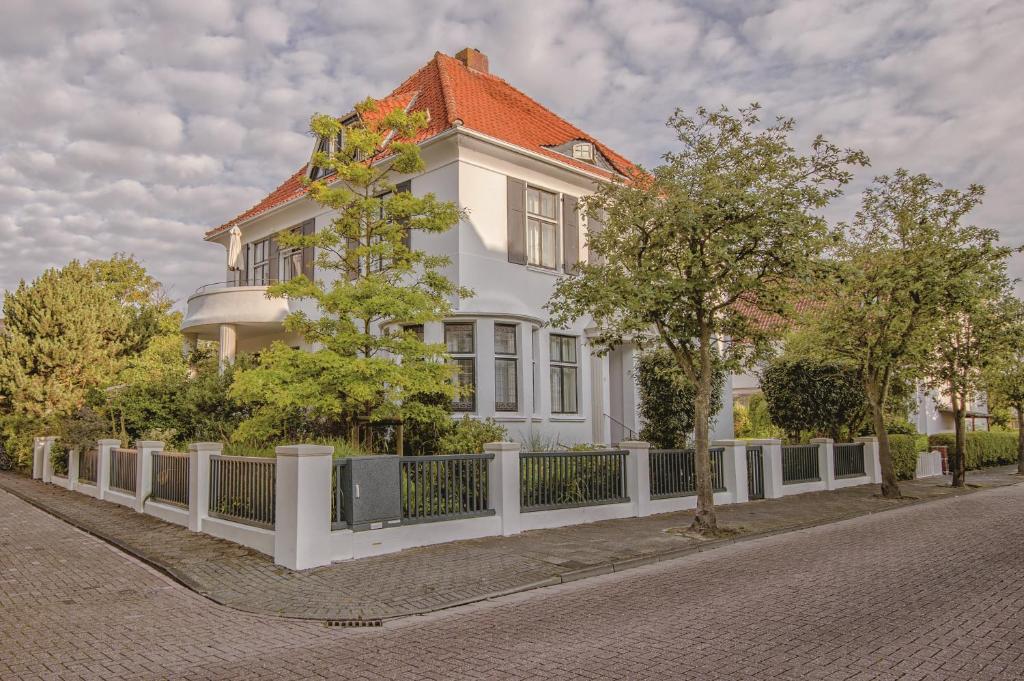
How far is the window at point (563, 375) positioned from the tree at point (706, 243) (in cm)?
539

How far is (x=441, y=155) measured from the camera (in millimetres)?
16734

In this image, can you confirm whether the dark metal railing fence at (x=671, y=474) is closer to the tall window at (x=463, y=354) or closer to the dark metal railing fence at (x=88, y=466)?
the tall window at (x=463, y=354)

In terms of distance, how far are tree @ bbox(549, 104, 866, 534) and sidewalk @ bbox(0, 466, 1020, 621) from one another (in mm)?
1776

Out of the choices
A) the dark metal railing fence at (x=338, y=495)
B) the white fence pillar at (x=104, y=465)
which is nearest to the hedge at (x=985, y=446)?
the dark metal railing fence at (x=338, y=495)

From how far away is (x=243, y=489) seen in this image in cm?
1033

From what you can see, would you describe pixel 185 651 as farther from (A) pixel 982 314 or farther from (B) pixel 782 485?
(A) pixel 982 314

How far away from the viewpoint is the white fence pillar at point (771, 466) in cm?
1667

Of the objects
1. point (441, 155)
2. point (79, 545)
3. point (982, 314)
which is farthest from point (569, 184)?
point (79, 545)

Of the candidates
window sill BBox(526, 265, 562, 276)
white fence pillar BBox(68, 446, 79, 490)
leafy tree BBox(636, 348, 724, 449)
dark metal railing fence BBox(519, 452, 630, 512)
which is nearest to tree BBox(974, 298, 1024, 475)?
leafy tree BBox(636, 348, 724, 449)

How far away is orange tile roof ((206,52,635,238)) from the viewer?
17.5m

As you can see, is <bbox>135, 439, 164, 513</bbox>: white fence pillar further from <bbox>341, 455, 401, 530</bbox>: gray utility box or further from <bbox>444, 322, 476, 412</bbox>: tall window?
<bbox>341, 455, 401, 530</bbox>: gray utility box

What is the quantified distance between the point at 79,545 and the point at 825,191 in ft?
39.5

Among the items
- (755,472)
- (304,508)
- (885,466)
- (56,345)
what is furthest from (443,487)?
(56,345)

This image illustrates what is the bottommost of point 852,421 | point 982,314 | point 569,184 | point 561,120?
point 852,421
